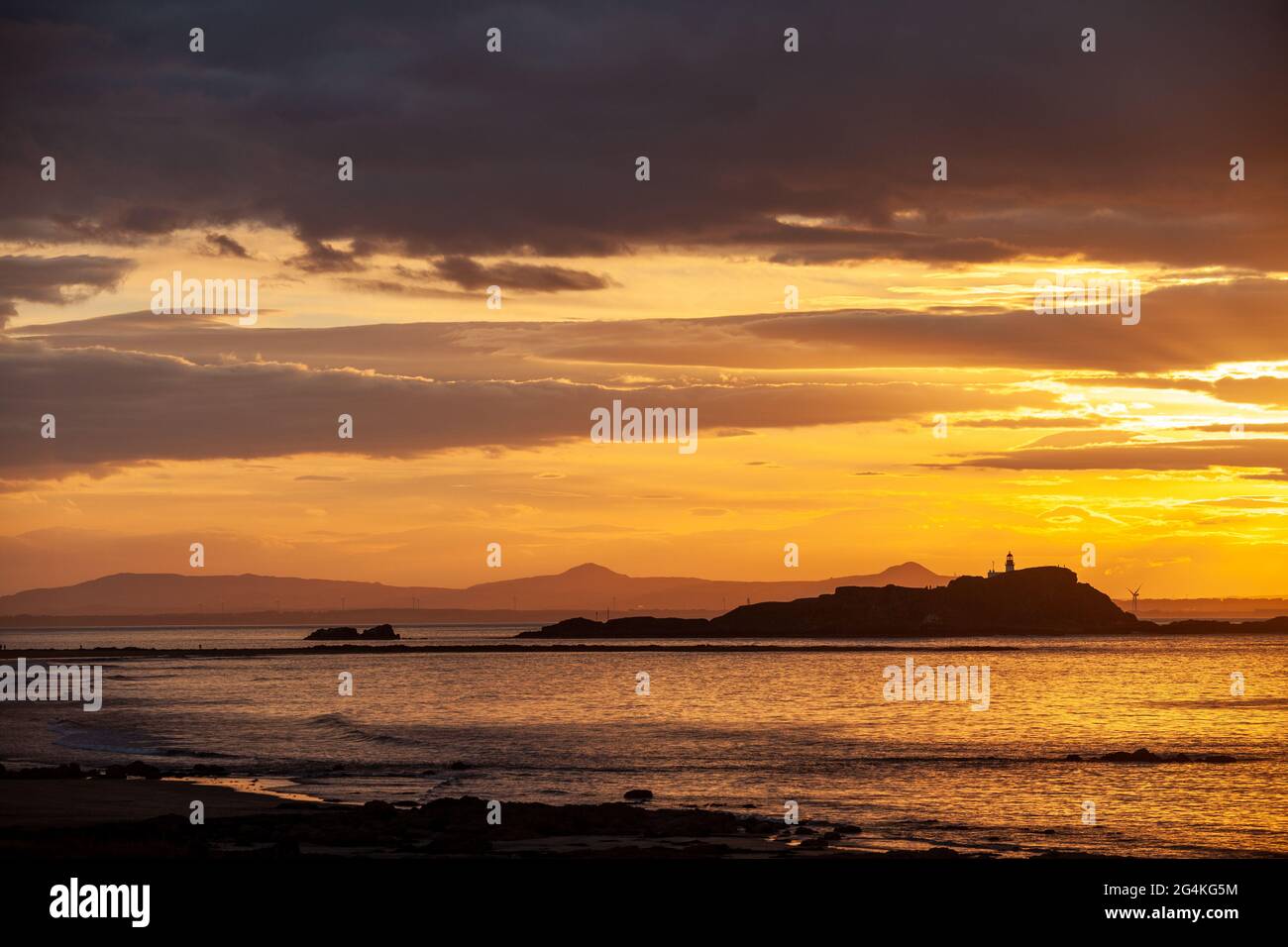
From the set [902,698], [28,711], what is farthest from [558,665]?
[28,711]

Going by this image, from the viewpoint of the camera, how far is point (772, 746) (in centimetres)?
6750

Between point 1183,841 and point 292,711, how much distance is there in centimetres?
6879

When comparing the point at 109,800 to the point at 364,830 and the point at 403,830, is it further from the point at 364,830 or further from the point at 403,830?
the point at 403,830

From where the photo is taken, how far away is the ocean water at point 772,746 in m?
44.1

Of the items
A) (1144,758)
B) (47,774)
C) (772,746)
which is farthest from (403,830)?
(1144,758)

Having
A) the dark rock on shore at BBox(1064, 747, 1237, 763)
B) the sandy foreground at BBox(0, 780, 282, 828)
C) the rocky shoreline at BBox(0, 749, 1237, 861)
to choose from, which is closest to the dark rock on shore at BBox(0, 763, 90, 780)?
the sandy foreground at BBox(0, 780, 282, 828)

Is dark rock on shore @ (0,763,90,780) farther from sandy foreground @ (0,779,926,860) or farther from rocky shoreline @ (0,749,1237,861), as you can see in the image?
sandy foreground @ (0,779,926,860)

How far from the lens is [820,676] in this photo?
143500 millimetres

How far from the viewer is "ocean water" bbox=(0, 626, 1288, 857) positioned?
44.1 m

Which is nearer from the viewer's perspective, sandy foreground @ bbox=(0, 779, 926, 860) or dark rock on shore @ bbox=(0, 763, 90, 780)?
sandy foreground @ bbox=(0, 779, 926, 860)

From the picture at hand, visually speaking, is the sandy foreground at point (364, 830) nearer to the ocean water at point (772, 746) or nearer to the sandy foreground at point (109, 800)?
the sandy foreground at point (109, 800)

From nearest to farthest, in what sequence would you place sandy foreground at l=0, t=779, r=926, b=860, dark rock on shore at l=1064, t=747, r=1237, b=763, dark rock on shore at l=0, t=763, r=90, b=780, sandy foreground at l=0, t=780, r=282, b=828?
sandy foreground at l=0, t=779, r=926, b=860 → sandy foreground at l=0, t=780, r=282, b=828 → dark rock on shore at l=0, t=763, r=90, b=780 → dark rock on shore at l=1064, t=747, r=1237, b=763
